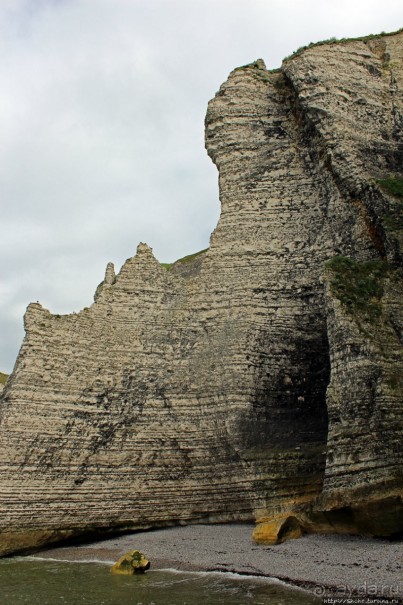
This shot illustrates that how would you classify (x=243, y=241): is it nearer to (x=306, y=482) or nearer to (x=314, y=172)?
(x=314, y=172)

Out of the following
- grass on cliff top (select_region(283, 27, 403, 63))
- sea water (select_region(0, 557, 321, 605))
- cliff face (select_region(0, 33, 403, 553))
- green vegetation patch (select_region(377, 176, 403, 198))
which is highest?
grass on cliff top (select_region(283, 27, 403, 63))

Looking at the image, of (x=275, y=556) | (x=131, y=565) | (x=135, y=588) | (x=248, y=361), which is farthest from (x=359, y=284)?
(x=135, y=588)

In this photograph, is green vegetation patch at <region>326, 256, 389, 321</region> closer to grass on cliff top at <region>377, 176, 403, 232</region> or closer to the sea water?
grass on cliff top at <region>377, 176, 403, 232</region>

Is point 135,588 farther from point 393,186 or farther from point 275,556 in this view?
point 393,186

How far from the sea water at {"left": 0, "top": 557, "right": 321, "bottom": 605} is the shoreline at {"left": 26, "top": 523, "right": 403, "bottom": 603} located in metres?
0.41

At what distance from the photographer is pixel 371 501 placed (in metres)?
11.3

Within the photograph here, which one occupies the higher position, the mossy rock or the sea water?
the mossy rock

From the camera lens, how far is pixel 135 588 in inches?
398

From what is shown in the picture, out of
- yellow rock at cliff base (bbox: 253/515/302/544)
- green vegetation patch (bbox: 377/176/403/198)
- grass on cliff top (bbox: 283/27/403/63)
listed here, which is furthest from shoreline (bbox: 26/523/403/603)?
grass on cliff top (bbox: 283/27/403/63)

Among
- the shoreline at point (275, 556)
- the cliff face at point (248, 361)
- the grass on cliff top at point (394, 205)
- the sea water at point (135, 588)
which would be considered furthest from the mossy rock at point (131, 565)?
the grass on cliff top at point (394, 205)

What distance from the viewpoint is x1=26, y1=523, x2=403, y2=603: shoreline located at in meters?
8.88

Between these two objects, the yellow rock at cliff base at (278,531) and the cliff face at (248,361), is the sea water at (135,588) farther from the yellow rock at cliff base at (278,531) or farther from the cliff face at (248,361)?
the cliff face at (248,361)

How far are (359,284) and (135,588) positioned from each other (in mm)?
8152

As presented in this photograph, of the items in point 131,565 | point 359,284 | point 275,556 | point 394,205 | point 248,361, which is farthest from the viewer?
point 248,361
